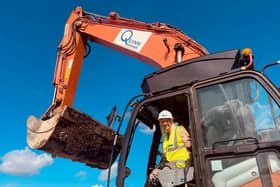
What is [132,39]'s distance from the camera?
4.85 meters

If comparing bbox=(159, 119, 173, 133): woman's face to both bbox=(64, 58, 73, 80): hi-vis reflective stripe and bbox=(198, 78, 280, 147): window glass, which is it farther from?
bbox=(64, 58, 73, 80): hi-vis reflective stripe

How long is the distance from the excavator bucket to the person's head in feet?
2.62

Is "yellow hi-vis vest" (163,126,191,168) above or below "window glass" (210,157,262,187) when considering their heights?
above

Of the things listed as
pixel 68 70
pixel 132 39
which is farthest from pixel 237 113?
pixel 68 70

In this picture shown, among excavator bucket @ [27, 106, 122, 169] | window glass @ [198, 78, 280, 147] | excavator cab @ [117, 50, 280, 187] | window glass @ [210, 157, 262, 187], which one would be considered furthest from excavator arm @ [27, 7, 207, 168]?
window glass @ [210, 157, 262, 187]

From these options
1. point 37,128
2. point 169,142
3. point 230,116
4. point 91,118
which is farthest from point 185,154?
point 37,128

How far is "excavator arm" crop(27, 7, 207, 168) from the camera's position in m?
3.98

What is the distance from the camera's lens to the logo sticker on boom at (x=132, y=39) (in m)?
4.73

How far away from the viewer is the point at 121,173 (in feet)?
9.98

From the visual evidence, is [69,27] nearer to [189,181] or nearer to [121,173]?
[121,173]

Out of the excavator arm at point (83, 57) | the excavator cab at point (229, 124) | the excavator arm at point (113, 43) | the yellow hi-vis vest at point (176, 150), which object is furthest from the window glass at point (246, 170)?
the excavator arm at point (113, 43)

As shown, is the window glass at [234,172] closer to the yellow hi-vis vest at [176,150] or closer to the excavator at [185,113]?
the excavator at [185,113]

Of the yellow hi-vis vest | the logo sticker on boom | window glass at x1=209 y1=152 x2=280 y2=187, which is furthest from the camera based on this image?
the logo sticker on boom

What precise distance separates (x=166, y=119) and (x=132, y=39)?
2026 millimetres
